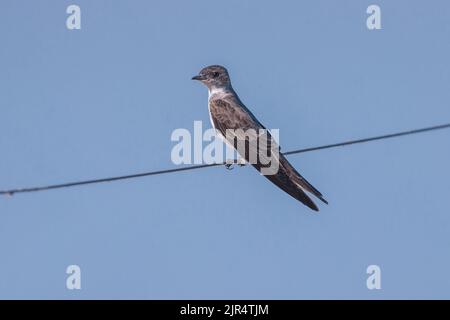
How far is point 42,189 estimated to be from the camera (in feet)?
26.6

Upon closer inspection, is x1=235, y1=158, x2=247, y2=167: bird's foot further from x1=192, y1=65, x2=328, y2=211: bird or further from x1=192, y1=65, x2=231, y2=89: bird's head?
x1=192, y1=65, x2=231, y2=89: bird's head

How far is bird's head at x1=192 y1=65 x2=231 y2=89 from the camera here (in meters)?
13.4

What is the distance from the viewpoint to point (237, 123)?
12.4 metres

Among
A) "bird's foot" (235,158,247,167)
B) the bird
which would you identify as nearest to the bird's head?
the bird

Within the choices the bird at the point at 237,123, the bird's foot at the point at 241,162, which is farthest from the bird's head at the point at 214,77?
the bird's foot at the point at 241,162

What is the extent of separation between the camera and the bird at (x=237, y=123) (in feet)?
34.3

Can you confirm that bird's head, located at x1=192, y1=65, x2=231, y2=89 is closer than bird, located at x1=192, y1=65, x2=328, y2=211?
No

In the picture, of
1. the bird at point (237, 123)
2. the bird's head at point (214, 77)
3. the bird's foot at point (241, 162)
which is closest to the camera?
the bird at point (237, 123)

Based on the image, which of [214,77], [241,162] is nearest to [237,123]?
[241,162]

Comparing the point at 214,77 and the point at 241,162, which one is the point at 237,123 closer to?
the point at 241,162

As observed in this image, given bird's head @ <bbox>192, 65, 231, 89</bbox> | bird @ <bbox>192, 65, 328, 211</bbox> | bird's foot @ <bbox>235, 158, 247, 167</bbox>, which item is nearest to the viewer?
bird @ <bbox>192, 65, 328, 211</bbox>

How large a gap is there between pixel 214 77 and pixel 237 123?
1352 mm

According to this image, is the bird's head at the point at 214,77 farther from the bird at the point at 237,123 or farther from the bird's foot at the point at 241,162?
the bird's foot at the point at 241,162
